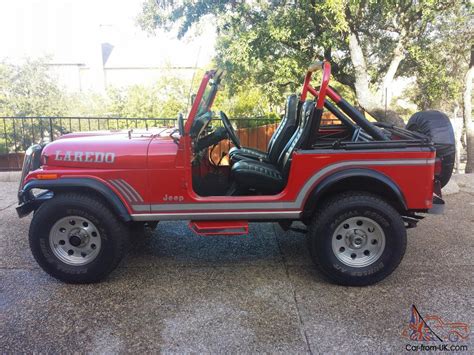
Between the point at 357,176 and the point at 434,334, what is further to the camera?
the point at 357,176

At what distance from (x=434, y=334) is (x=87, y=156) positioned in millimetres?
3001

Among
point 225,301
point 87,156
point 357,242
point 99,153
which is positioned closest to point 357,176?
point 357,242

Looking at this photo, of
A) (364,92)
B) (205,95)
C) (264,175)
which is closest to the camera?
(264,175)

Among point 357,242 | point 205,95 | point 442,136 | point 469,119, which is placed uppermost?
point 205,95

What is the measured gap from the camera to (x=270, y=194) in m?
3.60

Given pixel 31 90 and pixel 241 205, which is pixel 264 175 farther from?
pixel 31 90

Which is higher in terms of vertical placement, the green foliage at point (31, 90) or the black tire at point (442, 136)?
the green foliage at point (31, 90)

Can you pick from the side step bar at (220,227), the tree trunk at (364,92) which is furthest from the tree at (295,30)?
the side step bar at (220,227)

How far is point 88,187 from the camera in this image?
3.30 meters

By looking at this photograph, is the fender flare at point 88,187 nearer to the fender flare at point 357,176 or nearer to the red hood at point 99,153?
the red hood at point 99,153

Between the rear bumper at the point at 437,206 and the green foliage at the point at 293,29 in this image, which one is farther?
the green foliage at the point at 293,29

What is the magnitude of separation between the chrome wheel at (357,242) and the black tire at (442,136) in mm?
914

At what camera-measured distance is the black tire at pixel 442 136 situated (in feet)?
11.6

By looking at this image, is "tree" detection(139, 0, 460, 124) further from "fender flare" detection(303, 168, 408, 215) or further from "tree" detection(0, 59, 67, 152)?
"tree" detection(0, 59, 67, 152)
